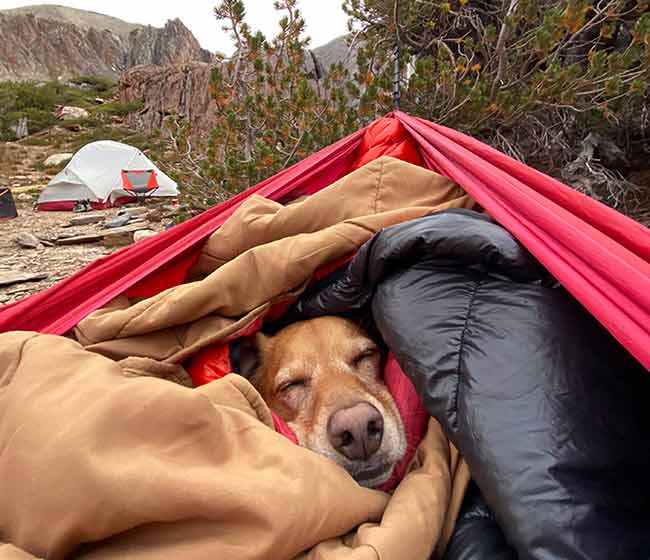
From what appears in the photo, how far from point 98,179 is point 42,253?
7422 millimetres

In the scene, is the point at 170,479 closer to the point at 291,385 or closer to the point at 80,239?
the point at 291,385

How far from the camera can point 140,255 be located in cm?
210

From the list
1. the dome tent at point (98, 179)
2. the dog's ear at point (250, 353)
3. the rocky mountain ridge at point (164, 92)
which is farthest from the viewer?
the rocky mountain ridge at point (164, 92)

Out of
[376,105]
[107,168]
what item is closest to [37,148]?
[107,168]

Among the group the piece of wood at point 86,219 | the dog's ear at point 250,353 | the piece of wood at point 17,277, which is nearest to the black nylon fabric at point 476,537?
the dog's ear at point 250,353

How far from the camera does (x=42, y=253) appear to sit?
28.3ft

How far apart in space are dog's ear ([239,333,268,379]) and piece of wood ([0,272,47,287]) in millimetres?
5681

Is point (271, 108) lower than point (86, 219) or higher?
Result: higher

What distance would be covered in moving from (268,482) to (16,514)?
50cm

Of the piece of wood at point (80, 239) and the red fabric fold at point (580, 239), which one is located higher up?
the red fabric fold at point (580, 239)

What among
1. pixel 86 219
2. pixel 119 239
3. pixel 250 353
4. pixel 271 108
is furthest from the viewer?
pixel 86 219

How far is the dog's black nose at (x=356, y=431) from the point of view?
1461 mm

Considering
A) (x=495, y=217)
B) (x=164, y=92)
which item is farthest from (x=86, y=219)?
(x=164, y=92)

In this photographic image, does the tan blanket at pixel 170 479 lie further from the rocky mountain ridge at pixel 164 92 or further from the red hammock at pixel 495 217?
the rocky mountain ridge at pixel 164 92
